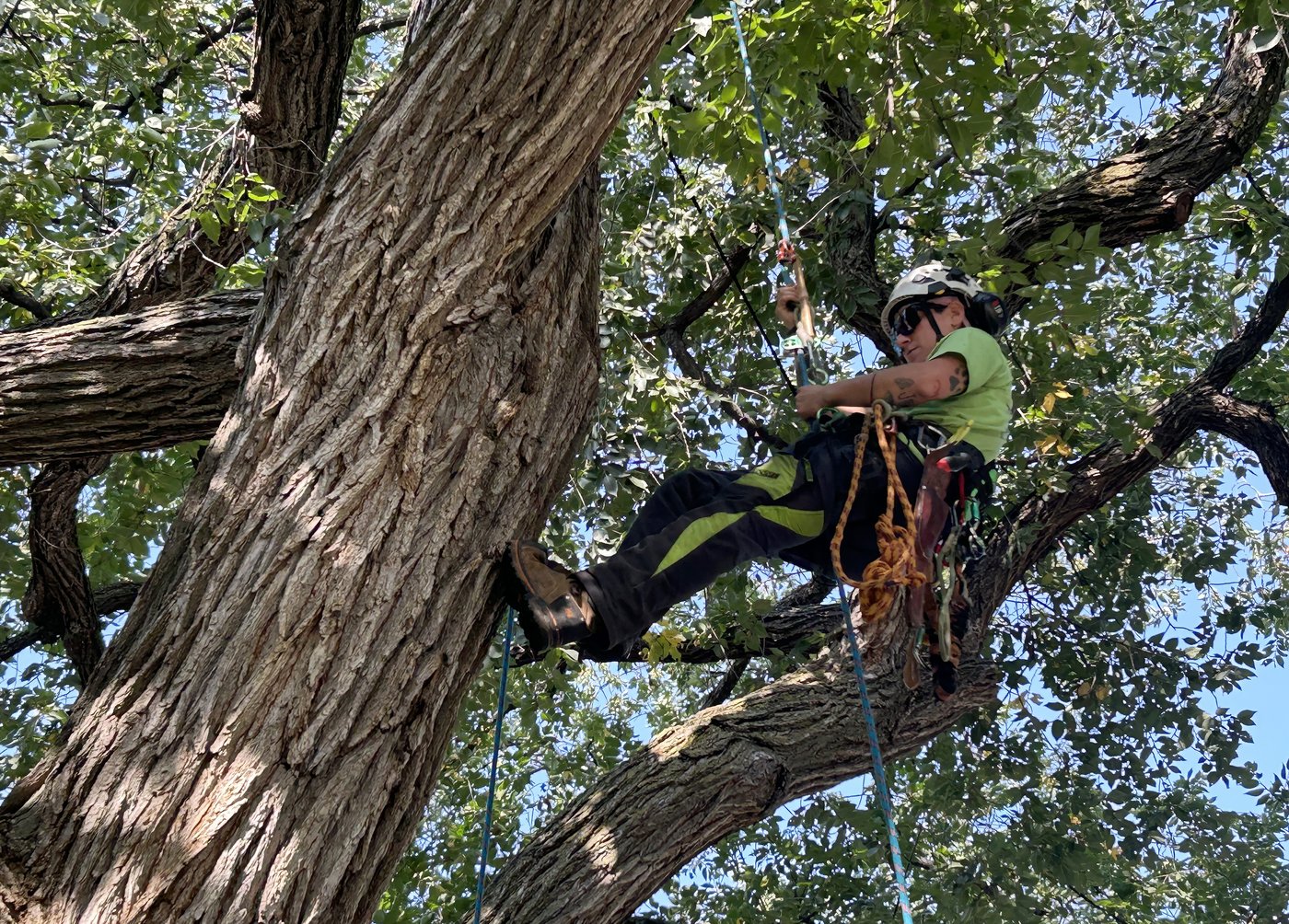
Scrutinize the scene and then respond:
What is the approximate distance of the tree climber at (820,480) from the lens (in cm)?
284

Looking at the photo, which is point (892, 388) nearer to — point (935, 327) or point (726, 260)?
point (935, 327)

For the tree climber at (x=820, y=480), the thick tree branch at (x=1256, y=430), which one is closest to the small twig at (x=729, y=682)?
the thick tree branch at (x=1256, y=430)

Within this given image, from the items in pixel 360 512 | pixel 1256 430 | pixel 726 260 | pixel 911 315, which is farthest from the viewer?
pixel 1256 430

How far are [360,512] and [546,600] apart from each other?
1.64ft

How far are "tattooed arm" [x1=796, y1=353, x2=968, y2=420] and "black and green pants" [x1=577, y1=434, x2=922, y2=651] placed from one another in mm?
151

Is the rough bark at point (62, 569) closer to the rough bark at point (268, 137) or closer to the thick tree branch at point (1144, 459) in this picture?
the rough bark at point (268, 137)

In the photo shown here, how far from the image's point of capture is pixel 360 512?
2062 mm

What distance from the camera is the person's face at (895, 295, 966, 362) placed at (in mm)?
3713

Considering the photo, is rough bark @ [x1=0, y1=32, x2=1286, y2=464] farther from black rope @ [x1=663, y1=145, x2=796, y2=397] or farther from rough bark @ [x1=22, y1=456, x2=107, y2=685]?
rough bark @ [x1=22, y1=456, x2=107, y2=685]

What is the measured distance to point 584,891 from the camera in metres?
3.72

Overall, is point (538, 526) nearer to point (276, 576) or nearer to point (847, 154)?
point (276, 576)

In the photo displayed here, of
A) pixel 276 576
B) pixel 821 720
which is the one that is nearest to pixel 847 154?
pixel 821 720

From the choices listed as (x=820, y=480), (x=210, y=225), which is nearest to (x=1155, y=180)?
(x=820, y=480)

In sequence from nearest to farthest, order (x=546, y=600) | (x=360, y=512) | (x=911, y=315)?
1. (x=360, y=512)
2. (x=546, y=600)
3. (x=911, y=315)
